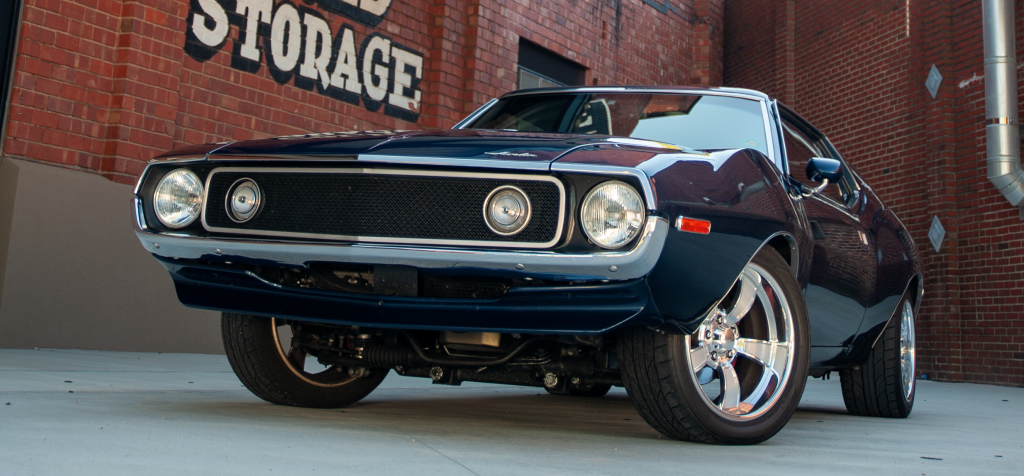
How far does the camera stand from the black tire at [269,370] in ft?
10.3

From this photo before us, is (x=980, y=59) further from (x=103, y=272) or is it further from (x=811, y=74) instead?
(x=103, y=272)

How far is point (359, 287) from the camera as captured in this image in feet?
8.50

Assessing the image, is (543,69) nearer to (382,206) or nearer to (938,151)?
(938,151)

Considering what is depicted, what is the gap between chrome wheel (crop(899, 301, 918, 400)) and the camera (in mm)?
4531

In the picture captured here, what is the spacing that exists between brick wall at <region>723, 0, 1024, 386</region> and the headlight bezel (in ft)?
30.5

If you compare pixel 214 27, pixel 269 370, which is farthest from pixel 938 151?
pixel 269 370

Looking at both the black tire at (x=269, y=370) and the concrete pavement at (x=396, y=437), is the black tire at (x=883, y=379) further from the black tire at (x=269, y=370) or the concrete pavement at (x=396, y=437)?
the black tire at (x=269, y=370)

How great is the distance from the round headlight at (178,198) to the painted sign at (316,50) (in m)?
4.48

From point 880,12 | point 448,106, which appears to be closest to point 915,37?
point 880,12

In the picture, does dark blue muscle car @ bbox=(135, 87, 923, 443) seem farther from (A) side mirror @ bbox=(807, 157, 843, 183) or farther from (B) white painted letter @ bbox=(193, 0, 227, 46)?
(B) white painted letter @ bbox=(193, 0, 227, 46)

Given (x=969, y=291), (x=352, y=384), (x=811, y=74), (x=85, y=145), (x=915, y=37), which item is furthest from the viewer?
(x=811, y=74)

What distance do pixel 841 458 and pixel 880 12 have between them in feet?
34.6

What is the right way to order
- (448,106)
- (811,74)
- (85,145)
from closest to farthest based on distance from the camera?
(85,145) → (448,106) → (811,74)

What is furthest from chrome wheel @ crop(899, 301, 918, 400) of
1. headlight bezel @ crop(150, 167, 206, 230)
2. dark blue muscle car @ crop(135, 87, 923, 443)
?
headlight bezel @ crop(150, 167, 206, 230)
